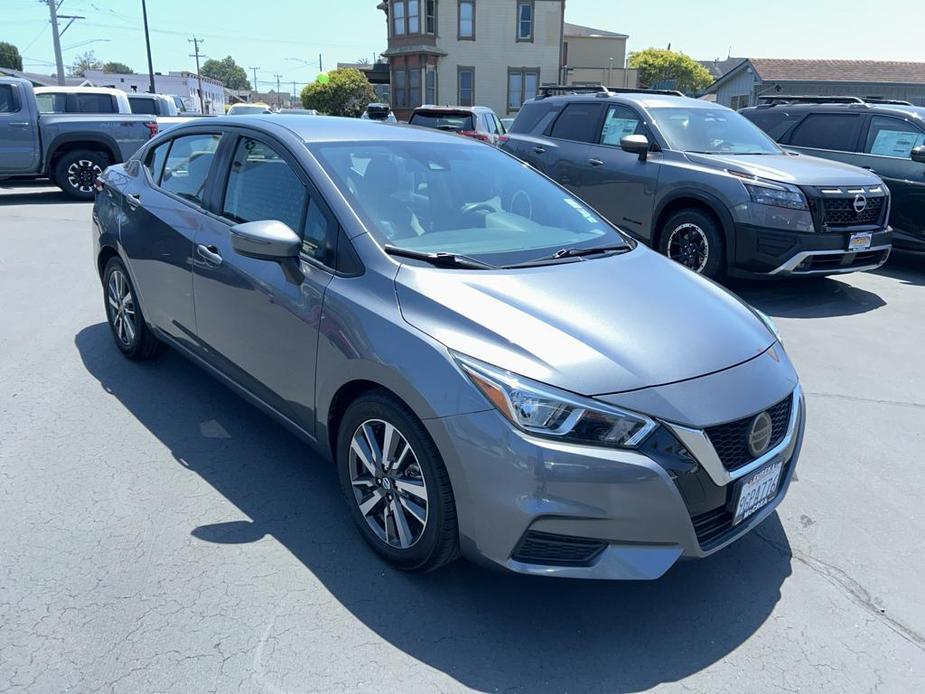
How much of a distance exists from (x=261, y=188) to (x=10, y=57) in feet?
369

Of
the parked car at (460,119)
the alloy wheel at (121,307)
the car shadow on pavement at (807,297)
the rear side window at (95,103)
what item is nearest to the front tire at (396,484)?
the alloy wheel at (121,307)

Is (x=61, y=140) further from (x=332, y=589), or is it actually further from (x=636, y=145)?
(x=332, y=589)

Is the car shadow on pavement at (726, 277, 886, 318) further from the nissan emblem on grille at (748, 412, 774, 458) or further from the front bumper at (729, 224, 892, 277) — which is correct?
the nissan emblem on grille at (748, 412, 774, 458)

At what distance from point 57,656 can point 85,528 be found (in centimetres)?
83

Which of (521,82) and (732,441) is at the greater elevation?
(521,82)

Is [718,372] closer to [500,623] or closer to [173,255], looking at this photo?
[500,623]

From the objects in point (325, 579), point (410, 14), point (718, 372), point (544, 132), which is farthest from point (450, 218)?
point (410, 14)

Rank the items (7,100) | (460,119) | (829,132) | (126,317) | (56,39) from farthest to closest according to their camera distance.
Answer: (56,39) → (460,119) → (7,100) → (829,132) → (126,317)

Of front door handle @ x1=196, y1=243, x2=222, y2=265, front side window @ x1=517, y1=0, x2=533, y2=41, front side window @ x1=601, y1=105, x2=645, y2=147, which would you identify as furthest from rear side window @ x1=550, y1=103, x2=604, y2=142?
front side window @ x1=517, y1=0, x2=533, y2=41

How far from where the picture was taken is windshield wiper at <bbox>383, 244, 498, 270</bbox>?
3073mm

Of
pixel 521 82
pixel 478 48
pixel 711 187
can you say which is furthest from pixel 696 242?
pixel 478 48

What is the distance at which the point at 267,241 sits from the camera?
10.2 feet

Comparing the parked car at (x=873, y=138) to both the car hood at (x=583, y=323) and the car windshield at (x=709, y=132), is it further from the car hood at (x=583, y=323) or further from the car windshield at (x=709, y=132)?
the car hood at (x=583, y=323)

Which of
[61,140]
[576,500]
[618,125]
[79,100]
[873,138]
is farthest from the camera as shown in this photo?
[79,100]
